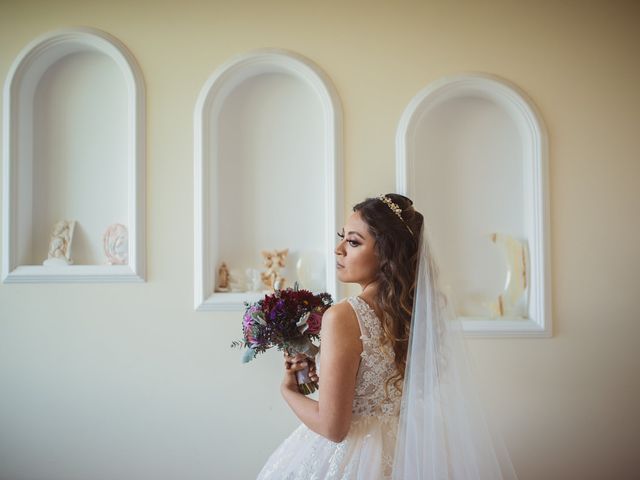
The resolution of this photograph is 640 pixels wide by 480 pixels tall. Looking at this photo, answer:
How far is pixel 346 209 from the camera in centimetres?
293

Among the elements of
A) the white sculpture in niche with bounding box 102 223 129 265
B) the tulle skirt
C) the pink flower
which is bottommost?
the tulle skirt

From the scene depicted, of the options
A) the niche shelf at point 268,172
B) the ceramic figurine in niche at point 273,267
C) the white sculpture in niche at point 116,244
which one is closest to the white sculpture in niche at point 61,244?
the white sculpture in niche at point 116,244

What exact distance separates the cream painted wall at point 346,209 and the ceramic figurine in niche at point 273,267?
0.33 metres

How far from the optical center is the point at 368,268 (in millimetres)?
1715

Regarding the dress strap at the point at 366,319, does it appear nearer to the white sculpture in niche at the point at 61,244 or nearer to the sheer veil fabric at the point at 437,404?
the sheer veil fabric at the point at 437,404

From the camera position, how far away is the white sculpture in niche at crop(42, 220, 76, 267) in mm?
3072

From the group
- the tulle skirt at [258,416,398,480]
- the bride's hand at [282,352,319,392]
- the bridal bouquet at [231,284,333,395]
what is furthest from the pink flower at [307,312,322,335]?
the tulle skirt at [258,416,398,480]

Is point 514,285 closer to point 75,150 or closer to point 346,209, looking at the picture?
point 346,209

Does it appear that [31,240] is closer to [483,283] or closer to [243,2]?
[243,2]

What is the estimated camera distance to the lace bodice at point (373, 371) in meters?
1.63

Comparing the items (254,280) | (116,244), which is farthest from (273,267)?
(116,244)

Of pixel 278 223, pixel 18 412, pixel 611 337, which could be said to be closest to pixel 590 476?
pixel 611 337

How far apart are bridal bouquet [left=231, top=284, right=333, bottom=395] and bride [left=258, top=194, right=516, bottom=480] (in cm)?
18

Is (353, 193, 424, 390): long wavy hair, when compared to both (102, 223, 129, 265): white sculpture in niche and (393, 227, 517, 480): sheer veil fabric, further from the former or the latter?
(102, 223, 129, 265): white sculpture in niche
